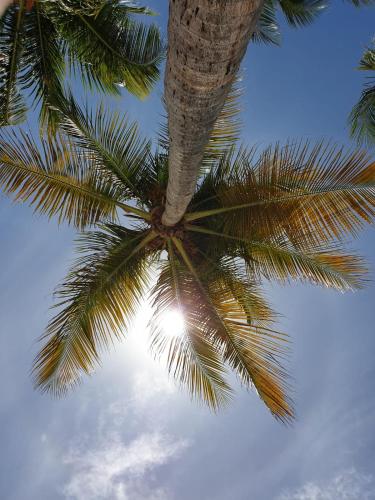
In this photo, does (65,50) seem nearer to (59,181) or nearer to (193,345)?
(59,181)

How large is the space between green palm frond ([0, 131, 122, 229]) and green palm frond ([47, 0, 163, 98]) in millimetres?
2056

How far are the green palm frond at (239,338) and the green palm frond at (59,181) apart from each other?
1.45 metres

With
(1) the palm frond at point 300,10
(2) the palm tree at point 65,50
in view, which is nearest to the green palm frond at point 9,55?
(2) the palm tree at point 65,50

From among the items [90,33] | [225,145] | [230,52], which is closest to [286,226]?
[225,145]

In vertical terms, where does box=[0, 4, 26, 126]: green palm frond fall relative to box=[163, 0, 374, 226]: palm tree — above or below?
above

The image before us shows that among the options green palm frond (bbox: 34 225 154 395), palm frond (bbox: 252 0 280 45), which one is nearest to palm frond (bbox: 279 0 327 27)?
palm frond (bbox: 252 0 280 45)

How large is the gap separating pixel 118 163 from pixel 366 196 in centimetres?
374

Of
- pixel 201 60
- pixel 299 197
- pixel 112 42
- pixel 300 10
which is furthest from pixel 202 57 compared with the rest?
pixel 300 10

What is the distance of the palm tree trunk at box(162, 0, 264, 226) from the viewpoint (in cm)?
225

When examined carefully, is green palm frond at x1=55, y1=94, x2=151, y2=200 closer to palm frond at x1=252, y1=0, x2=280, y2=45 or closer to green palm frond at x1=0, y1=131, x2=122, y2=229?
green palm frond at x1=0, y1=131, x2=122, y2=229

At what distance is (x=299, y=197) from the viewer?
600 cm

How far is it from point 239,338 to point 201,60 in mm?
4706

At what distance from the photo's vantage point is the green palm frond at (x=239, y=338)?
19.9 ft

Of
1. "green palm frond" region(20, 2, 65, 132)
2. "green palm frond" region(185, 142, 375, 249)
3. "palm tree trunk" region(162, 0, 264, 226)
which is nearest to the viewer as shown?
"palm tree trunk" region(162, 0, 264, 226)
